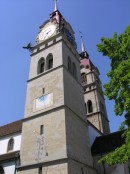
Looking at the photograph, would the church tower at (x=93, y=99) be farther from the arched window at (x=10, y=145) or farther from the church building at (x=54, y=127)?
the arched window at (x=10, y=145)

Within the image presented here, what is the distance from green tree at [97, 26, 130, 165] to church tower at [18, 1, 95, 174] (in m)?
5.57

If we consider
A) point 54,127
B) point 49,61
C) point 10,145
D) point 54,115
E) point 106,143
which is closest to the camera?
point 54,127

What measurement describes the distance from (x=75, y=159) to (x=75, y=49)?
1577cm

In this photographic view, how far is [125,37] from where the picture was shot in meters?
12.5

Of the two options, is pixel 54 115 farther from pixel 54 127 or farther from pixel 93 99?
pixel 93 99

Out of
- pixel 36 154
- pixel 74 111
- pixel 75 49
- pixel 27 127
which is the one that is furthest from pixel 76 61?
pixel 36 154

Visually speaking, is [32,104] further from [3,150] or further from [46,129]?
[3,150]

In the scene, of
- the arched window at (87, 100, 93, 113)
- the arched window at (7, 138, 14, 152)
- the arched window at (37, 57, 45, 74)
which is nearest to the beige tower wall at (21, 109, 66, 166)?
the arched window at (7, 138, 14, 152)

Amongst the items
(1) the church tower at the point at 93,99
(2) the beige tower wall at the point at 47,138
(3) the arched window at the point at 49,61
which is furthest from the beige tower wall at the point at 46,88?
(1) the church tower at the point at 93,99

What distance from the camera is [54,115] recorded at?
748 inches

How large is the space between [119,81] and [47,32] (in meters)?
19.6

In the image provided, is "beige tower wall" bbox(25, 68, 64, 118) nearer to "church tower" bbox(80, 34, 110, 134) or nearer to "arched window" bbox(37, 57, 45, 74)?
"arched window" bbox(37, 57, 45, 74)

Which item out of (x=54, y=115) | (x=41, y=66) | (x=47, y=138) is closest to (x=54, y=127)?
(x=47, y=138)

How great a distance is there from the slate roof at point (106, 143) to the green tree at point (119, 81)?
929 centimetres
